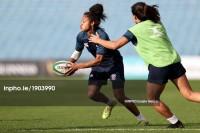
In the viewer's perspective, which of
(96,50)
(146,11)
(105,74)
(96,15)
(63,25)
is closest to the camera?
(146,11)

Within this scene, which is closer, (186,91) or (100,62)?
(186,91)

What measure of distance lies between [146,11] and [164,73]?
99 centimetres

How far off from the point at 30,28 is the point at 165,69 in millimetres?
33462

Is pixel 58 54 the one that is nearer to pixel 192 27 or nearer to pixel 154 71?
pixel 192 27

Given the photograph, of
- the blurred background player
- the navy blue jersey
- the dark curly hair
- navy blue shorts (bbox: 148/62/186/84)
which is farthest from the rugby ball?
navy blue shorts (bbox: 148/62/186/84)

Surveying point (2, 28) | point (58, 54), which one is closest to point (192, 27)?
point (58, 54)

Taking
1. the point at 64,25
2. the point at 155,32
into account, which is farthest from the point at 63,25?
the point at 155,32

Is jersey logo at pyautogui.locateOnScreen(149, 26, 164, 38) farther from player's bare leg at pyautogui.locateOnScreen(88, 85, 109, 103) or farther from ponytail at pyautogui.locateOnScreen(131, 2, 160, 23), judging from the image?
player's bare leg at pyautogui.locateOnScreen(88, 85, 109, 103)

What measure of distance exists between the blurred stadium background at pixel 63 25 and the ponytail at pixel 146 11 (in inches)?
1131

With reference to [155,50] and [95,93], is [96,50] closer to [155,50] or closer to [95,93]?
[95,93]

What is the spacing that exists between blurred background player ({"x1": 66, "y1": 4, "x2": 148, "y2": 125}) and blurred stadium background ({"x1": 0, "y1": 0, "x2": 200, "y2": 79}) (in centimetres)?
2666

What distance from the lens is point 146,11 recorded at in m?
9.56

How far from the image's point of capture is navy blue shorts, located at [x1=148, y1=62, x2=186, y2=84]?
959cm

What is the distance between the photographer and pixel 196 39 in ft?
135
